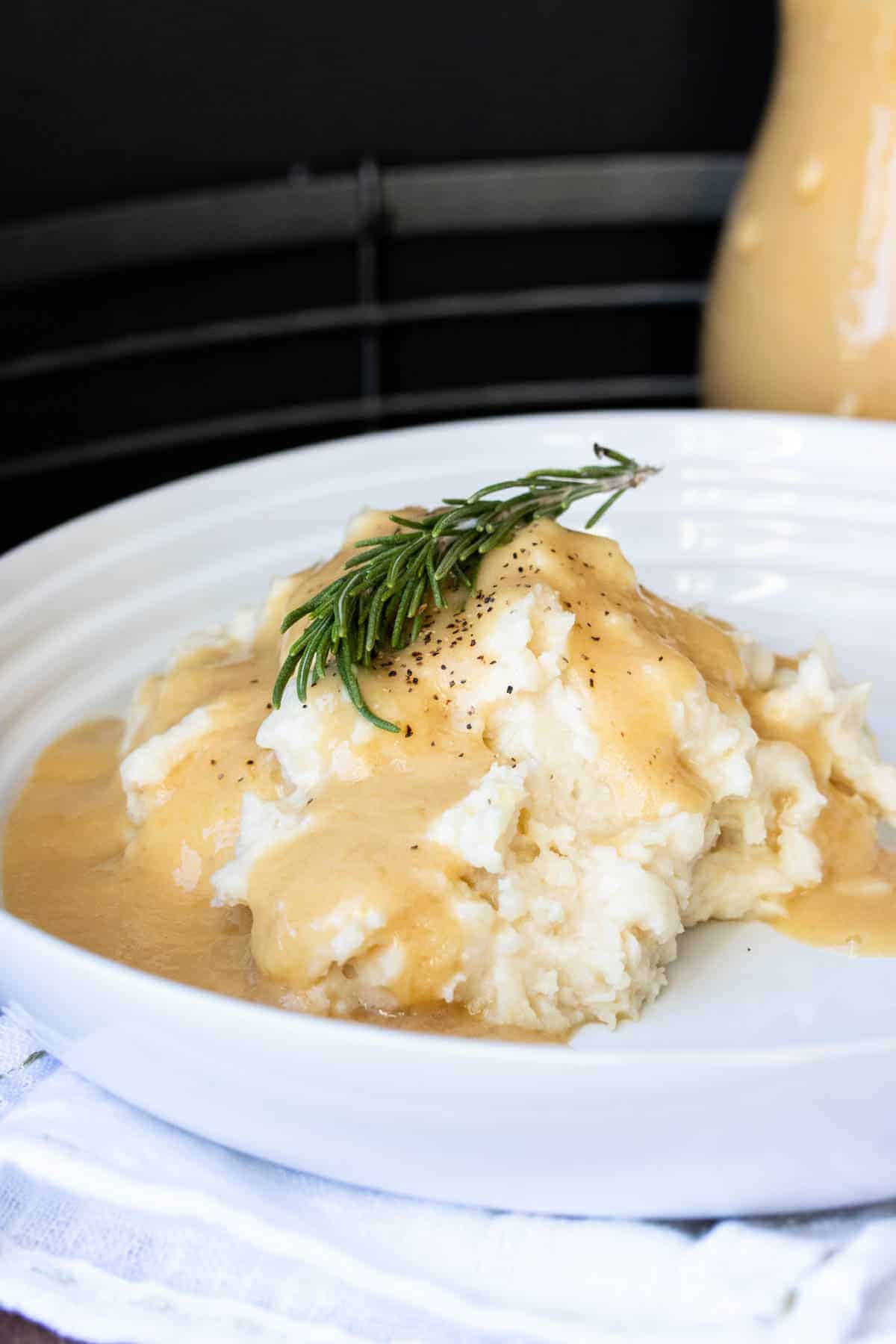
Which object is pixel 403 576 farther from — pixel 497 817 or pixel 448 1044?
pixel 448 1044

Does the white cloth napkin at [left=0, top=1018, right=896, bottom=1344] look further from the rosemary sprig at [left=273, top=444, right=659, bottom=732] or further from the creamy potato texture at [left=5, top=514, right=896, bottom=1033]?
the rosemary sprig at [left=273, top=444, right=659, bottom=732]

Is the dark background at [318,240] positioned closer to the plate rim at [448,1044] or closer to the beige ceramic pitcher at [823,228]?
the beige ceramic pitcher at [823,228]

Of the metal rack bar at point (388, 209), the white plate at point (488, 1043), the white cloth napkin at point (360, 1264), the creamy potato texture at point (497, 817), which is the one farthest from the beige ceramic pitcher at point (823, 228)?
the white cloth napkin at point (360, 1264)

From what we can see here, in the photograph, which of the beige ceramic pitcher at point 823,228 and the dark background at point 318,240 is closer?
the beige ceramic pitcher at point 823,228

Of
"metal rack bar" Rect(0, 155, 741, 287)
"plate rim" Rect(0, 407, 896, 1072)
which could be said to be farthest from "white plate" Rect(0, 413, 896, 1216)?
"metal rack bar" Rect(0, 155, 741, 287)

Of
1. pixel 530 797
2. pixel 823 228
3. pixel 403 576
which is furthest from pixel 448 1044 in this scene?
pixel 823 228

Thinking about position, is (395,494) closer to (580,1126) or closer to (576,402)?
(580,1126)
